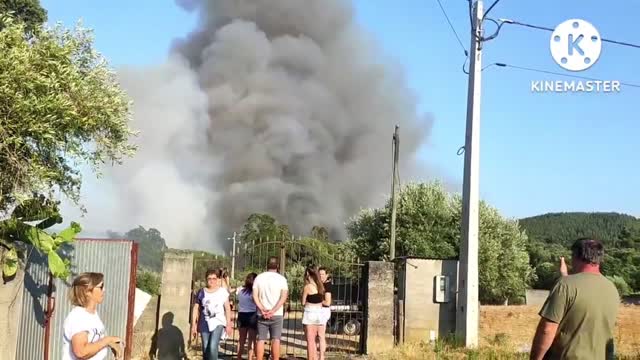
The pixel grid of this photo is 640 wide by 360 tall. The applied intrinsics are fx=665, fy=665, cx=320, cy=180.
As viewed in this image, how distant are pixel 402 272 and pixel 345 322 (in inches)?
69.0

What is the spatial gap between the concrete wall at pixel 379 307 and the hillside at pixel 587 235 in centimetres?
268

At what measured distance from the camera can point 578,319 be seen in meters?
4.05

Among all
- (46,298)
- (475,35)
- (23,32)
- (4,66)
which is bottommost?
(46,298)

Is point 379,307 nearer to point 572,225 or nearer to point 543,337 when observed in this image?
point 543,337

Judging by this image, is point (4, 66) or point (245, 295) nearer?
point (4, 66)

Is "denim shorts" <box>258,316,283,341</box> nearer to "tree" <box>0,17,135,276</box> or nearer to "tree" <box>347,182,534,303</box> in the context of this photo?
"tree" <box>0,17,135,276</box>

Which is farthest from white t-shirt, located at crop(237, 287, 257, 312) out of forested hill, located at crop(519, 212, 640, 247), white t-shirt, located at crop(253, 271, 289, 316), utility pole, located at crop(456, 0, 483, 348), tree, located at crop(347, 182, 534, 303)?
forested hill, located at crop(519, 212, 640, 247)

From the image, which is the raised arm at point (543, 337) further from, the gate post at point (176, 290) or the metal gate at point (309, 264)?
the metal gate at point (309, 264)

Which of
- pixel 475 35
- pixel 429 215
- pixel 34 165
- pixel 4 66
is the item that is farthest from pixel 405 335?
pixel 429 215

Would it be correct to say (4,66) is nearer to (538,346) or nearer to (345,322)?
(538,346)

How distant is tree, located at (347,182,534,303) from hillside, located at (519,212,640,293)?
1.85 metres

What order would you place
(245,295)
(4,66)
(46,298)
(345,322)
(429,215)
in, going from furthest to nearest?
(429,215) → (345,322) → (245,295) → (46,298) → (4,66)

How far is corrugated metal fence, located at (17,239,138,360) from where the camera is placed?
823cm

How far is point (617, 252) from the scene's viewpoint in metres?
38.6
